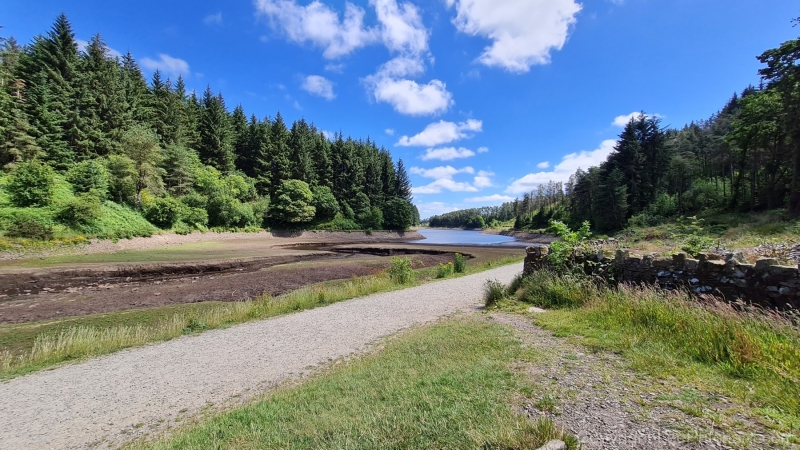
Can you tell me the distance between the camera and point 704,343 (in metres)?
4.31

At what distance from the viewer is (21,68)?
34.4 meters

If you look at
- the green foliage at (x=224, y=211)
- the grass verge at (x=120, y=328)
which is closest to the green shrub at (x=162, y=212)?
the green foliage at (x=224, y=211)

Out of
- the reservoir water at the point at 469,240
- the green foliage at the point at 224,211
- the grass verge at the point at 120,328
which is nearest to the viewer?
the grass verge at the point at 120,328

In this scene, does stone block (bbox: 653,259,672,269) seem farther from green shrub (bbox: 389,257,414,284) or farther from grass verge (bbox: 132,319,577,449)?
green shrub (bbox: 389,257,414,284)

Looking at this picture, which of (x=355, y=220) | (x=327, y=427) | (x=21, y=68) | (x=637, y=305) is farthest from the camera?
(x=355, y=220)

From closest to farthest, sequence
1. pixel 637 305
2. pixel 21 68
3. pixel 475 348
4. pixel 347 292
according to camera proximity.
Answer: pixel 475 348 < pixel 637 305 < pixel 347 292 < pixel 21 68

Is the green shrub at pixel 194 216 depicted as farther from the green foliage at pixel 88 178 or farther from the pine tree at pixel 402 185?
the pine tree at pixel 402 185

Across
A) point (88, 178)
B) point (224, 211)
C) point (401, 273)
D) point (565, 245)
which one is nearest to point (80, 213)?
point (88, 178)

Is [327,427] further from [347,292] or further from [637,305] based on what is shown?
[347,292]

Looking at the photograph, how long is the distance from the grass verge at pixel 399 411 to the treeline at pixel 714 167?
30102 millimetres

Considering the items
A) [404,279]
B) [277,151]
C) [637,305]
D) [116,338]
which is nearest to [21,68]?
[277,151]

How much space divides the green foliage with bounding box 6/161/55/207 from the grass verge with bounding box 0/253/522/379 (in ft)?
78.3

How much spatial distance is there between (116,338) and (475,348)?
9064mm

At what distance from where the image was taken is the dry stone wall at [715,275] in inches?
207
